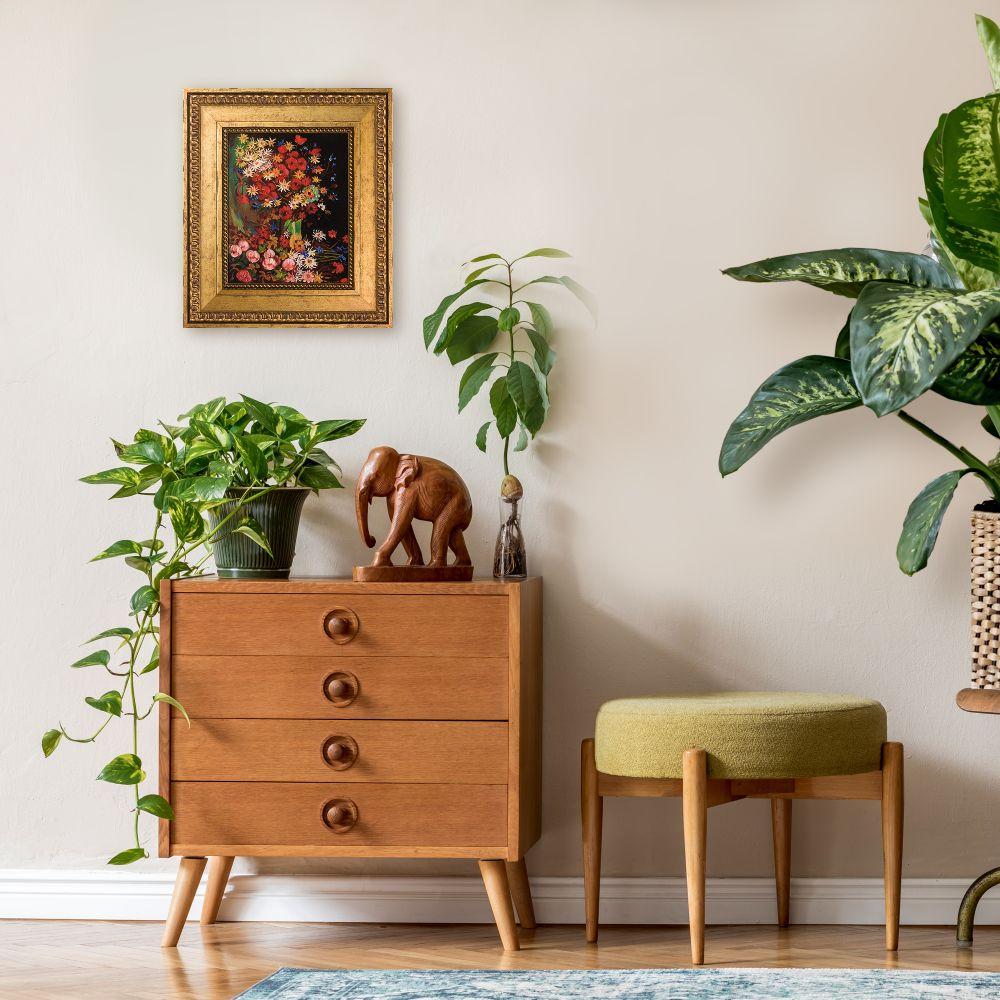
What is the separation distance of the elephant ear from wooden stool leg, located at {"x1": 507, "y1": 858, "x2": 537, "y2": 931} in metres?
0.80

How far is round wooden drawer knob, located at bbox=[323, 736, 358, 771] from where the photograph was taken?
2.03 metres

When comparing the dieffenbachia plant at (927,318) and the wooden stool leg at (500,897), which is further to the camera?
the wooden stool leg at (500,897)

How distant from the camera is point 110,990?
1.89 meters

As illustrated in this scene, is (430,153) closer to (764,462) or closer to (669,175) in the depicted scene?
(669,175)

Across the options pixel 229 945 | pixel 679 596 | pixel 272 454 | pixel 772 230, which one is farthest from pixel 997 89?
pixel 229 945

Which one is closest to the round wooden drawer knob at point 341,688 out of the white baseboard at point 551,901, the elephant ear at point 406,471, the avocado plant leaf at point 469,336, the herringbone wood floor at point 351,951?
the elephant ear at point 406,471

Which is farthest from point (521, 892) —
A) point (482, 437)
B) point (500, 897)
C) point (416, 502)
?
point (482, 437)

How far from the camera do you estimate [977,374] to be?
194cm

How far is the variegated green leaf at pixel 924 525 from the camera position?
2.08 metres

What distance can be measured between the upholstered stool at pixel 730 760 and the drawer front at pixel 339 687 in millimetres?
258

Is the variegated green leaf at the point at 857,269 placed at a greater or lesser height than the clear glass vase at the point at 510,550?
greater

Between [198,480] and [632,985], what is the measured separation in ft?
3.78

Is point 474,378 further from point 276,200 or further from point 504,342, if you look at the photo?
point 276,200

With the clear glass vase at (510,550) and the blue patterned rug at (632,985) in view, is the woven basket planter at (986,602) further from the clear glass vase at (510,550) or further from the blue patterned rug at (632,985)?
the clear glass vase at (510,550)
